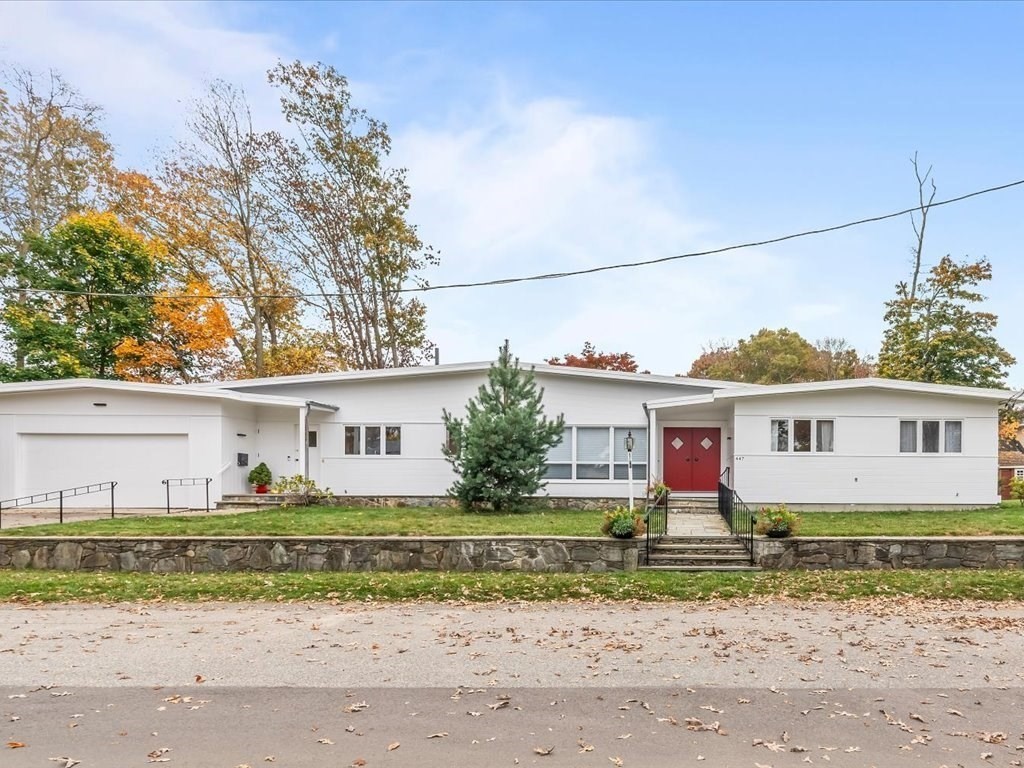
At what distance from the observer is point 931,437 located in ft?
52.1

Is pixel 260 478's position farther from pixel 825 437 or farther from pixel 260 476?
pixel 825 437

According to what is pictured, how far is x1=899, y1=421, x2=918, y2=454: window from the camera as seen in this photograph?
625 inches

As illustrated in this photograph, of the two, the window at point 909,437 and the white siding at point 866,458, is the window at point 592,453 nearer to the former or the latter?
the white siding at point 866,458

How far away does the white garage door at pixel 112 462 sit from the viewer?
1634cm

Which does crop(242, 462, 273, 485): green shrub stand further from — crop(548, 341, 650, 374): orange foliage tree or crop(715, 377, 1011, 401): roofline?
crop(548, 341, 650, 374): orange foliage tree

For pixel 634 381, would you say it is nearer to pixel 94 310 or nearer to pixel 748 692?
pixel 748 692

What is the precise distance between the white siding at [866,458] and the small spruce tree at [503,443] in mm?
5151

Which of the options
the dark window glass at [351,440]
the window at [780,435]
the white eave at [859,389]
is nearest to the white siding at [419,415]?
the dark window glass at [351,440]

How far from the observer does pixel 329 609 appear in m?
7.91

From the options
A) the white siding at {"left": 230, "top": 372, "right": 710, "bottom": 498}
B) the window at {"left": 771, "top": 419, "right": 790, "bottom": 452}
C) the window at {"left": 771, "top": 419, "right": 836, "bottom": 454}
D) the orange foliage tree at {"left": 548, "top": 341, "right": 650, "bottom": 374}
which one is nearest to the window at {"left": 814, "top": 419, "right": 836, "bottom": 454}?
the window at {"left": 771, "top": 419, "right": 836, "bottom": 454}

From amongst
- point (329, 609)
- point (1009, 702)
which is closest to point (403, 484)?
point (329, 609)

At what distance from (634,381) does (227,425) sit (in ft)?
36.2

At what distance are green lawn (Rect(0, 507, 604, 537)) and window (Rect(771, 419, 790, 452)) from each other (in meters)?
5.02

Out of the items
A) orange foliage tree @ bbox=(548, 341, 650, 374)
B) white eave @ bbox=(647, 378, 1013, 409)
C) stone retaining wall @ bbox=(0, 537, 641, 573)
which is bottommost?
stone retaining wall @ bbox=(0, 537, 641, 573)
